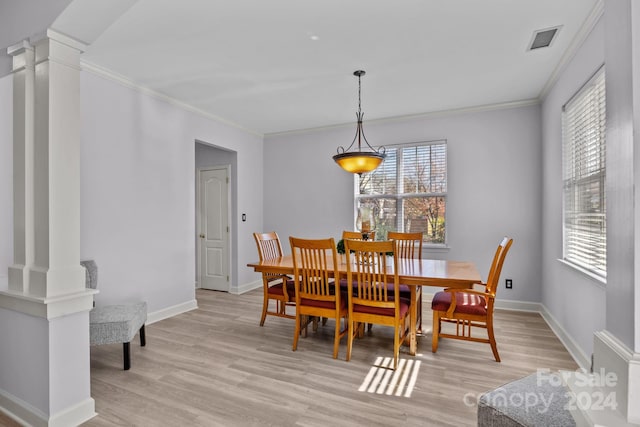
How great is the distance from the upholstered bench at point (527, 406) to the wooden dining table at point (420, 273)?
1.19m

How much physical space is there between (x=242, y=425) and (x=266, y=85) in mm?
3265

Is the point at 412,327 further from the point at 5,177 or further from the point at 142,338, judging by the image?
the point at 5,177

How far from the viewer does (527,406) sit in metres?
1.22

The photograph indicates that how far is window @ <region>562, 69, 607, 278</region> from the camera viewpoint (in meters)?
2.47

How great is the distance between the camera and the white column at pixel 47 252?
189 centimetres

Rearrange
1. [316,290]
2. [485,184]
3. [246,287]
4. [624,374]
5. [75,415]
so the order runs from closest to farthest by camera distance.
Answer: [624,374] < [75,415] < [316,290] < [485,184] < [246,287]

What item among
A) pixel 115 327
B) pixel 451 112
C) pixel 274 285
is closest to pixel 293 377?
pixel 274 285

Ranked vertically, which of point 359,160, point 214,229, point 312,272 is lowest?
point 312,272

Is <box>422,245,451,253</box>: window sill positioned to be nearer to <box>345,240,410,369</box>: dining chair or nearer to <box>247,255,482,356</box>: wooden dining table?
<box>247,255,482,356</box>: wooden dining table

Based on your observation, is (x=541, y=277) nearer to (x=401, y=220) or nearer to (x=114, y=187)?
(x=401, y=220)

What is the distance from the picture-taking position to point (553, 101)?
12.0 feet

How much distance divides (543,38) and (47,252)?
155 inches

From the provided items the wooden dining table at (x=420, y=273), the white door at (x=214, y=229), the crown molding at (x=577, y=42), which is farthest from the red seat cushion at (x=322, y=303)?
the crown molding at (x=577, y=42)

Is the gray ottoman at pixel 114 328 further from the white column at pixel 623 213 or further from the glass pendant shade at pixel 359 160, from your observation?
the white column at pixel 623 213
